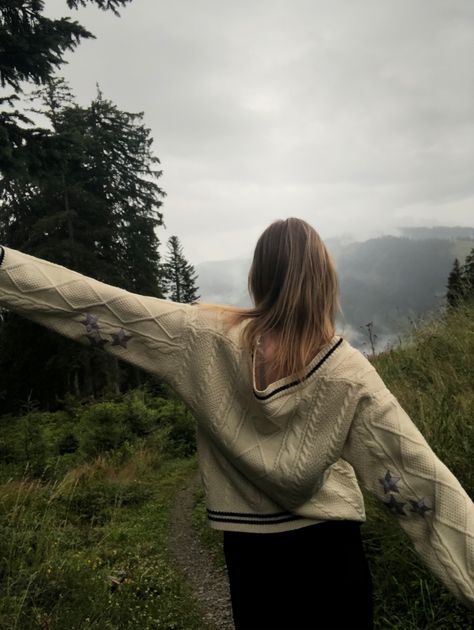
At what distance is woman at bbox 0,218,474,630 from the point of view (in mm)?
1583

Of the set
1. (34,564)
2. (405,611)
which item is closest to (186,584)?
(34,564)

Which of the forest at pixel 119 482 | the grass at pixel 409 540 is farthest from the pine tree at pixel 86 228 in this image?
the grass at pixel 409 540

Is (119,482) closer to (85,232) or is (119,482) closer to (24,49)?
(24,49)

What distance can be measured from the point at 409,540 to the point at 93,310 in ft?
8.17

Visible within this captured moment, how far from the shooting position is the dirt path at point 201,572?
411 cm

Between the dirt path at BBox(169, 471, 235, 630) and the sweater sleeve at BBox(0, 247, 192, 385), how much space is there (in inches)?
126

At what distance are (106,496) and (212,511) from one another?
555 cm

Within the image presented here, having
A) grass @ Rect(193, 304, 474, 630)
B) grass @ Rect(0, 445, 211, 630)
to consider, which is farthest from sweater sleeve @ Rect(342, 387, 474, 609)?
grass @ Rect(0, 445, 211, 630)

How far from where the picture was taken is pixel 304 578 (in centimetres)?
174

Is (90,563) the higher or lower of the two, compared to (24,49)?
lower

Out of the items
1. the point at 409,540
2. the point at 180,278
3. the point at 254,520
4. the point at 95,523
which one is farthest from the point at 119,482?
the point at 180,278

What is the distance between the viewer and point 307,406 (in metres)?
1.64

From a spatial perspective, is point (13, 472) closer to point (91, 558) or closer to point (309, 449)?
point (91, 558)

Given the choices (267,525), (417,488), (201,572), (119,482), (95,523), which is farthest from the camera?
(119,482)
